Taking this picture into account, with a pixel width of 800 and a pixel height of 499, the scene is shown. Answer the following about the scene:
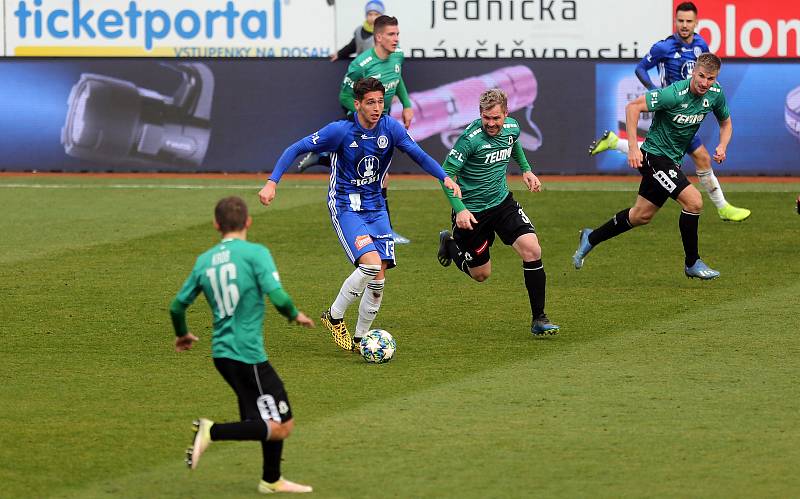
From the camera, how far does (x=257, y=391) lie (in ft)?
24.6

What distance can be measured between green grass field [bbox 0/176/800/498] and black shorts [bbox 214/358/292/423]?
1.42 feet

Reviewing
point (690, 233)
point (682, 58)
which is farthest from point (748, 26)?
point (690, 233)

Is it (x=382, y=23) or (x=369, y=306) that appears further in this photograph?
(x=382, y=23)

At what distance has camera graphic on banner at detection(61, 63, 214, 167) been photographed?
23156 mm

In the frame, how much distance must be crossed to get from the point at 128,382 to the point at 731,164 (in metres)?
14.5

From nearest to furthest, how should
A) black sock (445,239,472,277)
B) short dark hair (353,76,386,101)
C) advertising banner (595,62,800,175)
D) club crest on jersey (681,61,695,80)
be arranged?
short dark hair (353,76,386,101)
black sock (445,239,472,277)
club crest on jersey (681,61,695,80)
advertising banner (595,62,800,175)

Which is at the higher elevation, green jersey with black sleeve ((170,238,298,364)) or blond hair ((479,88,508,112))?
blond hair ((479,88,508,112))

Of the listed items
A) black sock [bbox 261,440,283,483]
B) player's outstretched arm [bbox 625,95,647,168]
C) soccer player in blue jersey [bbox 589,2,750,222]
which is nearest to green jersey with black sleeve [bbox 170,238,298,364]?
black sock [bbox 261,440,283,483]

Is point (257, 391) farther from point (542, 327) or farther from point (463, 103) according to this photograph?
point (463, 103)

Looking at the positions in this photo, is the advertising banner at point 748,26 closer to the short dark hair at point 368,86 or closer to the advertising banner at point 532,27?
the advertising banner at point 532,27

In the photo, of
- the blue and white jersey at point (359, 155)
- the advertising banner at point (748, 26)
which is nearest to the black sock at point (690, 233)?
the blue and white jersey at point (359, 155)

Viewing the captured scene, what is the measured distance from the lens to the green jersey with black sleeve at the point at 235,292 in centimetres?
739

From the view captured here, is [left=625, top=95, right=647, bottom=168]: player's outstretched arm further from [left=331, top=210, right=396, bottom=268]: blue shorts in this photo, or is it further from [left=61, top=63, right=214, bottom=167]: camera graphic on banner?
[left=61, top=63, right=214, bottom=167]: camera graphic on banner

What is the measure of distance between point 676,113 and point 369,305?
13.8 feet
